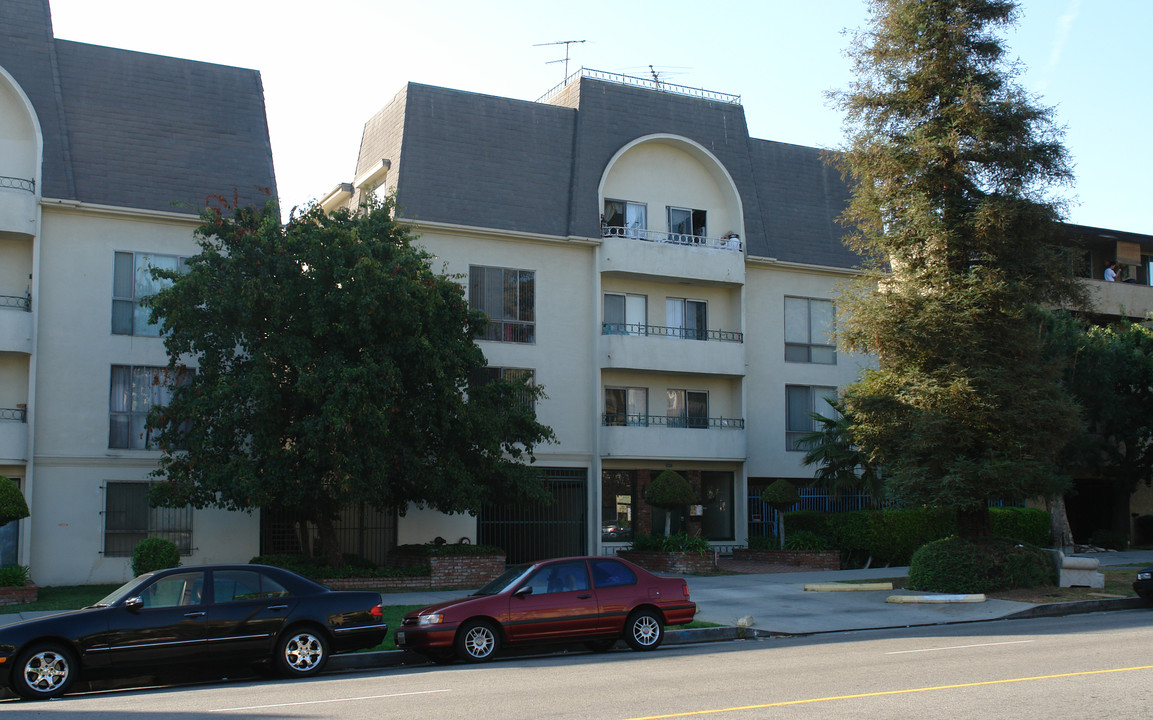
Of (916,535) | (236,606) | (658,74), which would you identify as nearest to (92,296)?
(236,606)

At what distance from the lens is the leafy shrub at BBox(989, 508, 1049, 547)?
102 ft

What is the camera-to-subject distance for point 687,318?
32531 mm

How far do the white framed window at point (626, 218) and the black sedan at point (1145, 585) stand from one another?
53.2ft

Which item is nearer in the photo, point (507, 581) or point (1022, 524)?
point (507, 581)

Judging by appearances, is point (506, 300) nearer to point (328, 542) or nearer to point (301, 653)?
point (328, 542)

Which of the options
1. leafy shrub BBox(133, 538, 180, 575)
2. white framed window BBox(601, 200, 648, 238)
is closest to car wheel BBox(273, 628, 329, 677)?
leafy shrub BBox(133, 538, 180, 575)

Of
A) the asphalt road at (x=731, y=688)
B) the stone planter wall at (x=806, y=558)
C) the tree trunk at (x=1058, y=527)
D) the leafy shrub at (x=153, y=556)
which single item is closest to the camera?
the asphalt road at (x=731, y=688)

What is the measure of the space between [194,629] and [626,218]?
21551mm

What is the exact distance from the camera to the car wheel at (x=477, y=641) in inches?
560

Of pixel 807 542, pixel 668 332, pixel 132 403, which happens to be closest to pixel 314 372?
pixel 132 403

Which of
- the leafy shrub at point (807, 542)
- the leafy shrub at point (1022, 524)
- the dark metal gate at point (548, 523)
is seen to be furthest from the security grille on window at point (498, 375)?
the leafy shrub at point (1022, 524)

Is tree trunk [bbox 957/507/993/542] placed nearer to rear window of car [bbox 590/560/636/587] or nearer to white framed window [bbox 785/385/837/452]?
rear window of car [bbox 590/560/636/587]

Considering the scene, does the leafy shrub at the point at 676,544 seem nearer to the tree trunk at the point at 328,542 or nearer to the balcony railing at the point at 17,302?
the tree trunk at the point at 328,542

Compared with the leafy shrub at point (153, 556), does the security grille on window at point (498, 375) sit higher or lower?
higher
